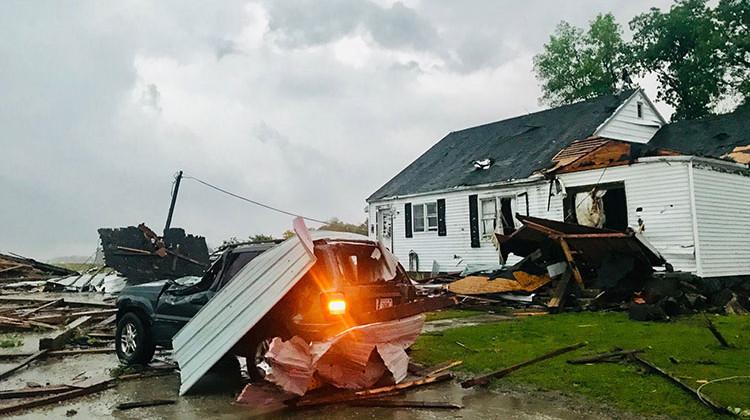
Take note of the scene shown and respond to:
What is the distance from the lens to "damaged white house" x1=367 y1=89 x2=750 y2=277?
51.8 ft

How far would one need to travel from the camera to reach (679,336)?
29.1 ft

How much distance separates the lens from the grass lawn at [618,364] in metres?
5.45

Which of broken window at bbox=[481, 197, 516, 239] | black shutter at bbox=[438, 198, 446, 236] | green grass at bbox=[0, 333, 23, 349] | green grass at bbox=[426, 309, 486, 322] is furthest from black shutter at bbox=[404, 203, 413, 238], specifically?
green grass at bbox=[0, 333, 23, 349]

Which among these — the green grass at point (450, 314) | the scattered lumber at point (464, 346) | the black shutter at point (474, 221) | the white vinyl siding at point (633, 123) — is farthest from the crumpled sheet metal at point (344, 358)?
the white vinyl siding at point (633, 123)

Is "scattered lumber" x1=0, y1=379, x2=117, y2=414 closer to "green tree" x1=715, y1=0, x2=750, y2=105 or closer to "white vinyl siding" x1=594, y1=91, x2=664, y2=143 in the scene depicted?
"white vinyl siding" x1=594, y1=91, x2=664, y2=143

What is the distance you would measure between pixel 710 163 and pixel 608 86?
24.6 meters

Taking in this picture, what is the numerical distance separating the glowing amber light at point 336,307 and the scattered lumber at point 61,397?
3.10 meters

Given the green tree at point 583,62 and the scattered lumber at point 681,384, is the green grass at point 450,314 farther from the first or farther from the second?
the green tree at point 583,62

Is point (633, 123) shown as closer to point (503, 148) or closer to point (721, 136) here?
point (721, 136)

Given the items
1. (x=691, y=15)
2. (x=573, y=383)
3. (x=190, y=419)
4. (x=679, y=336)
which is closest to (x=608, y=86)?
(x=691, y=15)

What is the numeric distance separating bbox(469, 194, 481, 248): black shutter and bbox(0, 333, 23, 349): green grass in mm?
15514

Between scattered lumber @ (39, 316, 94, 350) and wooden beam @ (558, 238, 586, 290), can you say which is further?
wooden beam @ (558, 238, 586, 290)

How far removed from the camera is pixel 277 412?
5449mm

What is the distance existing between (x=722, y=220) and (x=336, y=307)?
15169 millimetres
